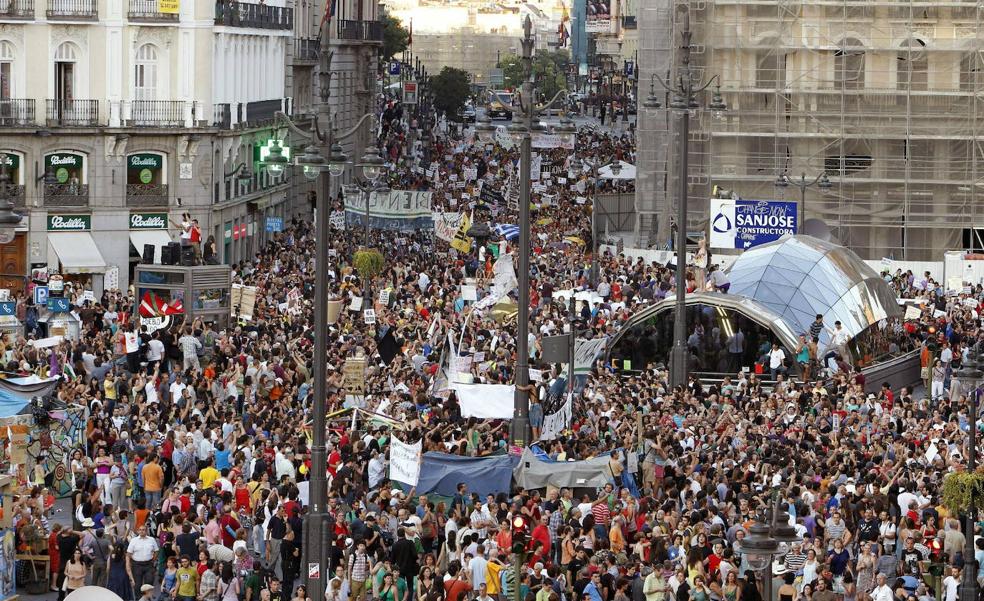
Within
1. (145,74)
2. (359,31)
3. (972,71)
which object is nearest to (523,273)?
(972,71)

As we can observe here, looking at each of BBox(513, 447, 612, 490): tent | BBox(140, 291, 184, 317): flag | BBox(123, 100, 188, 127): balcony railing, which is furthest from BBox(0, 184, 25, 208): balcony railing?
BBox(513, 447, 612, 490): tent

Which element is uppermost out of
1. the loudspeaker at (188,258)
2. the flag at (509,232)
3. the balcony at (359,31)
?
the balcony at (359,31)

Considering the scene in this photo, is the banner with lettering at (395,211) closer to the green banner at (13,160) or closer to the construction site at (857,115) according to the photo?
the construction site at (857,115)

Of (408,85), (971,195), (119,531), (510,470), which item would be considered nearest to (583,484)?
(510,470)

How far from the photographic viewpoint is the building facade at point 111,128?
55.0 m

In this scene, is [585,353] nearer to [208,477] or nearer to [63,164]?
[208,477]

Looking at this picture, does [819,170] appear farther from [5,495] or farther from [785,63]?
[5,495]

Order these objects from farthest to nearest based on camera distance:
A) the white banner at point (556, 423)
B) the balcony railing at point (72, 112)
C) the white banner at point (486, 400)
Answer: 1. the balcony railing at point (72, 112)
2. the white banner at point (486, 400)
3. the white banner at point (556, 423)

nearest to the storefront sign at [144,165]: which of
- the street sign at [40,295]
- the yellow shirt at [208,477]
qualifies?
the street sign at [40,295]

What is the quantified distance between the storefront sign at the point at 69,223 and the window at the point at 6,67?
3.38 meters

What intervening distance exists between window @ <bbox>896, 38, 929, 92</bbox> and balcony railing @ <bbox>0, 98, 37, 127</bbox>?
21.8m

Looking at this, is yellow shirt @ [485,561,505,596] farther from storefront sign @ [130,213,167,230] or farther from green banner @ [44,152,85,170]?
green banner @ [44,152,85,170]

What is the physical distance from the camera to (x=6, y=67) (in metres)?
56.1

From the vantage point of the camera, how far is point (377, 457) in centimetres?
2745
